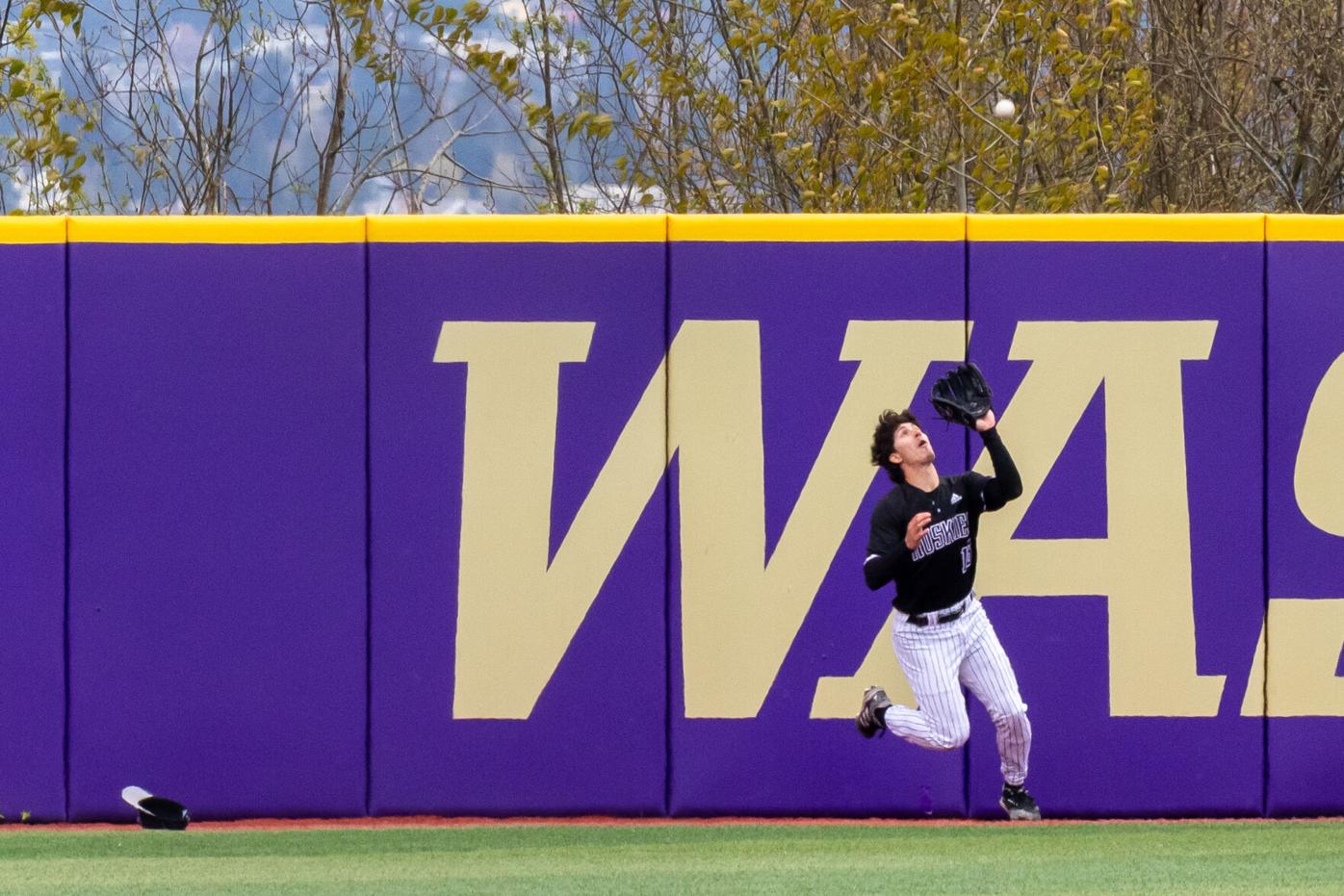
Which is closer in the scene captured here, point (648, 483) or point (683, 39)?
point (648, 483)

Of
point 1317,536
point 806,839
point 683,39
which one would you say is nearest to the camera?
point 806,839

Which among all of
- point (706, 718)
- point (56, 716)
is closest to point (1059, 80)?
point (706, 718)

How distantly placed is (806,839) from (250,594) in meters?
2.57

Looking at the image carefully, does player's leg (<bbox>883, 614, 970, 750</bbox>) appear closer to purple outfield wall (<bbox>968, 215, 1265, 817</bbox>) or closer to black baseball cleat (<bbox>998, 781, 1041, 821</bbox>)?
black baseball cleat (<bbox>998, 781, 1041, 821</bbox>)

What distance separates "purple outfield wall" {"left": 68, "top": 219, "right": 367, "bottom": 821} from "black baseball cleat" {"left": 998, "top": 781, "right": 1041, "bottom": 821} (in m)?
2.75

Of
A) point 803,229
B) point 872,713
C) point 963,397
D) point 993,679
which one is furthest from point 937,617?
point 803,229

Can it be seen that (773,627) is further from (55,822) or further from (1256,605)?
(55,822)

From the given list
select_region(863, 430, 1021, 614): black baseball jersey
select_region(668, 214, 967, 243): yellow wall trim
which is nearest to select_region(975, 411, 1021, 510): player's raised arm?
select_region(863, 430, 1021, 614): black baseball jersey

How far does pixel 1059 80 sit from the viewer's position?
44.7 ft

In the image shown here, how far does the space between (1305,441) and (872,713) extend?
7.41 feet

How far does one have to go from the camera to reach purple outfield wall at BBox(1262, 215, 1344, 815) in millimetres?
7195

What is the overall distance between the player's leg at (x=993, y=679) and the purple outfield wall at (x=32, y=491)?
381cm

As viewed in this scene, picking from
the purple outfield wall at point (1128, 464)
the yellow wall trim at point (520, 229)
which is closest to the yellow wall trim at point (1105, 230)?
the purple outfield wall at point (1128, 464)

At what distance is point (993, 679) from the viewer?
6602mm
